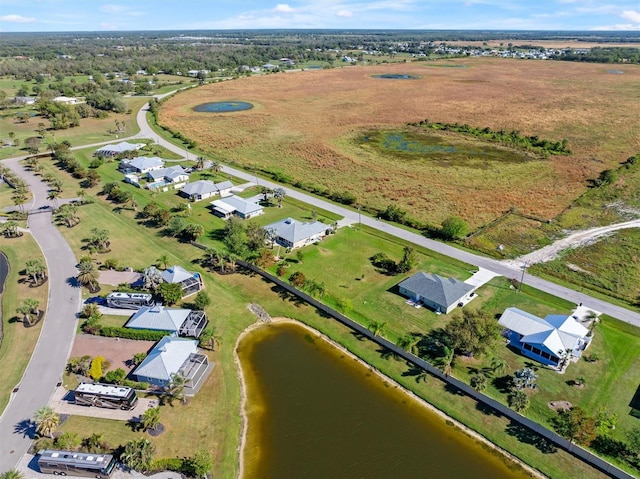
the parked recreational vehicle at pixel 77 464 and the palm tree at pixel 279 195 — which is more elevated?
the palm tree at pixel 279 195

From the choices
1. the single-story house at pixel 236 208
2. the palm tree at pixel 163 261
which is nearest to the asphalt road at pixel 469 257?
the single-story house at pixel 236 208

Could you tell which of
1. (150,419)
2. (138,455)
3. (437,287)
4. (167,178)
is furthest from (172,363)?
(167,178)

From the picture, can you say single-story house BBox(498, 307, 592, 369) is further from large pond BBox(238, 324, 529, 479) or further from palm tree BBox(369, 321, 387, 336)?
palm tree BBox(369, 321, 387, 336)

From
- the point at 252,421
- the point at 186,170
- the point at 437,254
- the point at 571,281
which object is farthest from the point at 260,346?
the point at 186,170

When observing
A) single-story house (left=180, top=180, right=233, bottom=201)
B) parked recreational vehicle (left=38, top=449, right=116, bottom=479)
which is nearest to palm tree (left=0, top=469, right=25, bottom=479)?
parked recreational vehicle (left=38, top=449, right=116, bottom=479)

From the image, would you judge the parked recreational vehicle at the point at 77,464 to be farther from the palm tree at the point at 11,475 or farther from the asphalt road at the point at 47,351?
the asphalt road at the point at 47,351

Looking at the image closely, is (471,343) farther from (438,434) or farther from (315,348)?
(315,348)
